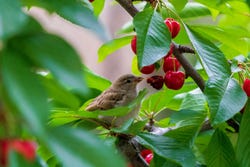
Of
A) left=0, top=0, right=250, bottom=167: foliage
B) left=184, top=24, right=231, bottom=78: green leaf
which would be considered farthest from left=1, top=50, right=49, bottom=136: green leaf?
left=184, top=24, right=231, bottom=78: green leaf

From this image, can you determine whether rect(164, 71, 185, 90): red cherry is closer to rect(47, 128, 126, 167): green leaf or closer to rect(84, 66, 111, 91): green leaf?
rect(84, 66, 111, 91): green leaf

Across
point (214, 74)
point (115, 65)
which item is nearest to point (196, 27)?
point (214, 74)

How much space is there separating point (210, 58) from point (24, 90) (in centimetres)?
100

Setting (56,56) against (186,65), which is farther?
(186,65)

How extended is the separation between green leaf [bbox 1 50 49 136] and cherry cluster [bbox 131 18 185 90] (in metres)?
0.99

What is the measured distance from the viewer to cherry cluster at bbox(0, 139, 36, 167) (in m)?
0.59

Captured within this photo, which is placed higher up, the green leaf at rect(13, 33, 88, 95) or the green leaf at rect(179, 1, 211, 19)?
the green leaf at rect(13, 33, 88, 95)

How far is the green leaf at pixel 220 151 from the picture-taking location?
62.0 inches

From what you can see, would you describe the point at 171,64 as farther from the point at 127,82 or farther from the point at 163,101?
the point at 127,82

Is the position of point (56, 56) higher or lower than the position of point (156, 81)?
higher

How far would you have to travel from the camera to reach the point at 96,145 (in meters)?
0.61

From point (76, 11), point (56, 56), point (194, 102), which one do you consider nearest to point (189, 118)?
point (194, 102)

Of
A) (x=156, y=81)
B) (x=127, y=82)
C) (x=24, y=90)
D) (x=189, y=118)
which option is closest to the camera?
(x=24, y=90)

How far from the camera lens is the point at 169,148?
4.84 ft
